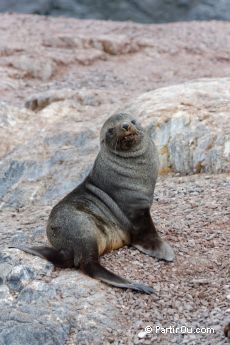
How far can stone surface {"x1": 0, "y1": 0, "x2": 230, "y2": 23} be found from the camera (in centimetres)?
1351

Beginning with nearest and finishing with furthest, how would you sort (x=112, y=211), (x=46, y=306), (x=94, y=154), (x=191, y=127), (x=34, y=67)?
(x=46, y=306)
(x=112, y=211)
(x=191, y=127)
(x=94, y=154)
(x=34, y=67)

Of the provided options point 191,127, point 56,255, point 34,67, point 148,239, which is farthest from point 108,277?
point 34,67

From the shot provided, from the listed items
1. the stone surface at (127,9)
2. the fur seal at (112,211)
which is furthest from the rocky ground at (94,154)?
the stone surface at (127,9)

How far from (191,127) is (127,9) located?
666 centimetres

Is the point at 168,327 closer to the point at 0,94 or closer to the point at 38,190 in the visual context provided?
the point at 38,190

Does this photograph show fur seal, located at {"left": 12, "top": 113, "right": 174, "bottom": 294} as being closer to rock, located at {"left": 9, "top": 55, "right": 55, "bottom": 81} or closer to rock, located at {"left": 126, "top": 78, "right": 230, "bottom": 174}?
rock, located at {"left": 126, "top": 78, "right": 230, "bottom": 174}

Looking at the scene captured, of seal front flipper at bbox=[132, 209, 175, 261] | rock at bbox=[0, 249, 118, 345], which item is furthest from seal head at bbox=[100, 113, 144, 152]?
rock at bbox=[0, 249, 118, 345]

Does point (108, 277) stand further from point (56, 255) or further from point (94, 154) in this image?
point (94, 154)

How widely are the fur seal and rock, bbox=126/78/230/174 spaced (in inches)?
45.0

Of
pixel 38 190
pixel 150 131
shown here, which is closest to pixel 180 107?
pixel 150 131

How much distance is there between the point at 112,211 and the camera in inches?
234

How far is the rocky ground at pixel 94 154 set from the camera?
484cm

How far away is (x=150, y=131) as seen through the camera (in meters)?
7.66

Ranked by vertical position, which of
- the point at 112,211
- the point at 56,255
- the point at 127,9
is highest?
the point at 127,9
